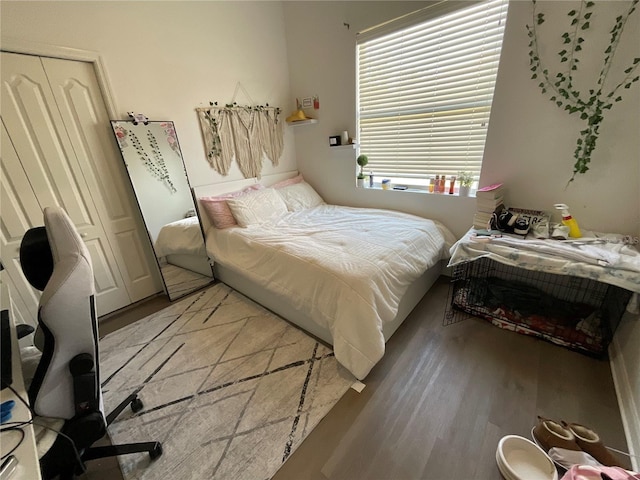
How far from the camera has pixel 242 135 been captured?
2.92m

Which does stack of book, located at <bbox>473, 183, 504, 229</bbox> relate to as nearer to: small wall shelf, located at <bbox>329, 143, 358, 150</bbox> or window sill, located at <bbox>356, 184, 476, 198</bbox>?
window sill, located at <bbox>356, 184, 476, 198</bbox>

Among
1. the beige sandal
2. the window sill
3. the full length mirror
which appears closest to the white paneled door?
the full length mirror

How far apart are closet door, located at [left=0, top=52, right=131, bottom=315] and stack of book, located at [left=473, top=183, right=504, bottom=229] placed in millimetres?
3142

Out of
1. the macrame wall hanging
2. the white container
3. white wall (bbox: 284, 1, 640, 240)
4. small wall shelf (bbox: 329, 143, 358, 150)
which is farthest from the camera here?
small wall shelf (bbox: 329, 143, 358, 150)

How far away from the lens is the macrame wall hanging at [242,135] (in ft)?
8.83

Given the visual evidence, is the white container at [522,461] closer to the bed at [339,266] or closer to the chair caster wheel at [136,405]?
the bed at [339,266]

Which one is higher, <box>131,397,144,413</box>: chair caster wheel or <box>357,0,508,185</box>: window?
<box>357,0,508,185</box>: window

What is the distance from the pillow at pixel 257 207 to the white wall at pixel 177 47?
45 cm

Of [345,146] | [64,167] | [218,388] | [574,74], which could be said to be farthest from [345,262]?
[64,167]

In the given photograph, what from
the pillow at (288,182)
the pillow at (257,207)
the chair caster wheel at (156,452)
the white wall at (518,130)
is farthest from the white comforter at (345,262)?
the chair caster wheel at (156,452)

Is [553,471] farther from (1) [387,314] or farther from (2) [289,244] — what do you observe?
(2) [289,244]

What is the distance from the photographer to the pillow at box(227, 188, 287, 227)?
253cm

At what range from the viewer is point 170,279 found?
101 inches

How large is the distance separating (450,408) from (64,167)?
123 inches
